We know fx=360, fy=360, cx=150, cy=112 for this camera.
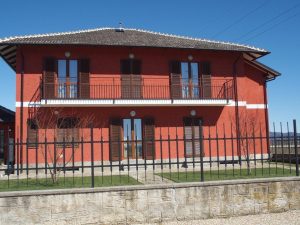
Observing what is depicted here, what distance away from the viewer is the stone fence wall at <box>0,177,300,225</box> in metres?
8.05

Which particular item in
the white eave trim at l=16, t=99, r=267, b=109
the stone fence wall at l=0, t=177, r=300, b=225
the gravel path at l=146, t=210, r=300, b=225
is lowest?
the gravel path at l=146, t=210, r=300, b=225

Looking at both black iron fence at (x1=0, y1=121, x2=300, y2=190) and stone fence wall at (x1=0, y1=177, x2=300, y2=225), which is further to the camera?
black iron fence at (x1=0, y1=121, x2=300, y2=190)

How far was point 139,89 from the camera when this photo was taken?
18672 millimetres

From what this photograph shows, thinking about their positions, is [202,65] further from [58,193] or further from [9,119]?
[58,193]

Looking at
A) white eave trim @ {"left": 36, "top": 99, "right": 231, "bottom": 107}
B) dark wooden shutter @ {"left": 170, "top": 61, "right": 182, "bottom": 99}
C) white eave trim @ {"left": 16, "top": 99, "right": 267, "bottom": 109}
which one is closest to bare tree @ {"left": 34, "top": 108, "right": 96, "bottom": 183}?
white eave trim @ {"left": 16, "top": 99, "right": 267, "bottom": 109}

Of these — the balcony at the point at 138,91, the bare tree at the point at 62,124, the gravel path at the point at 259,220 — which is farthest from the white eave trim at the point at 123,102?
the gravel path at the point at 259,220

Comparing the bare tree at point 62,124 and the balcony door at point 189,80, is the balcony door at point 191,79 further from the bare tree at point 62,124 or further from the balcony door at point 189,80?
the bare tree at point 62,124

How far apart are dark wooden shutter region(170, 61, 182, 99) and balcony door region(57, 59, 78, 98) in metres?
4.99

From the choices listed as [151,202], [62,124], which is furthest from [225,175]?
[62,124]

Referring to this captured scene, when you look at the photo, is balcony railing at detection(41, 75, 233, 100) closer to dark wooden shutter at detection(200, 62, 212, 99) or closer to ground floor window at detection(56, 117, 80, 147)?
dark wooden shutter at detection(200, 62, 212, 99)

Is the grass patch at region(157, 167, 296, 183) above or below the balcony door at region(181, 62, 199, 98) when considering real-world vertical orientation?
below

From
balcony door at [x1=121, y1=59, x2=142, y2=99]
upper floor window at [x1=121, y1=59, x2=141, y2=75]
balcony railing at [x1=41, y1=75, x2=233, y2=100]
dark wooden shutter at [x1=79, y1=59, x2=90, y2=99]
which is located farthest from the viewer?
upper floor window at [x1=121, y1=59, x2=141, y2=75]

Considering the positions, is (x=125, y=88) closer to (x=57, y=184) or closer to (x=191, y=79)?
(x=191, y=79)

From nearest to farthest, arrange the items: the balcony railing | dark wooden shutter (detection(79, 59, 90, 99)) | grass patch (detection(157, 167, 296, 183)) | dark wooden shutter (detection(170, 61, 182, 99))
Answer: grass patch (detection(157, 167, 296, 183)), the balcony railing, dark wooden shutter (detection(79, 59, 90, 99)), dark wooden shutter (detection(170, 61, 182, 99))
